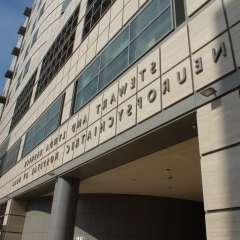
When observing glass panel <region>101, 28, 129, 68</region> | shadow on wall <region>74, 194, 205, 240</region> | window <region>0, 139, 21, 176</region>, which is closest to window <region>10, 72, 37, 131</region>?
window <region>0, 139, 21, 176</region>

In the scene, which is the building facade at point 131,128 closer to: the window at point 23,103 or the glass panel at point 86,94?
the glass panel at point 86,94

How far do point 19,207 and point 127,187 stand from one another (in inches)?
338

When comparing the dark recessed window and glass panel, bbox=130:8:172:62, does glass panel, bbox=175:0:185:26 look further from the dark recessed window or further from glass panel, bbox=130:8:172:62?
the dark recessed window

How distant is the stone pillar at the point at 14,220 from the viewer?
2020 centimetres

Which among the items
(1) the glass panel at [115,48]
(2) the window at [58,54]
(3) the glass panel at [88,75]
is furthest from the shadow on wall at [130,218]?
(1) the glass panel at [115,48]

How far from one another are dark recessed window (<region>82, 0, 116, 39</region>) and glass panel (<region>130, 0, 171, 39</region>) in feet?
10.9

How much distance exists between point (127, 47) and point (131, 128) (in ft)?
11.2

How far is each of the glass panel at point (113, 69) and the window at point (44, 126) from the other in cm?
474

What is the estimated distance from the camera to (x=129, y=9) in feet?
40.5

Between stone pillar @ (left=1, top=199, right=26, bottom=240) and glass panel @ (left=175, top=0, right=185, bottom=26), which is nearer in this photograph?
glass panel @ (left=175, top=0, right=185, bottom=26)

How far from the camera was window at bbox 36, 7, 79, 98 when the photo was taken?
1943cm

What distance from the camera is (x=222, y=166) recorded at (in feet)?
19.9

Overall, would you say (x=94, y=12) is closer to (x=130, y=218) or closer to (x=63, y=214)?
(x=63, y=214)

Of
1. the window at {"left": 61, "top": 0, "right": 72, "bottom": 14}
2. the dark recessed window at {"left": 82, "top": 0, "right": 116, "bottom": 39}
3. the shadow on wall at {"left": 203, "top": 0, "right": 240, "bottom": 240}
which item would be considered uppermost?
the window at {"left": 61, "top": 0, "right": 72, "bottom": 14}
